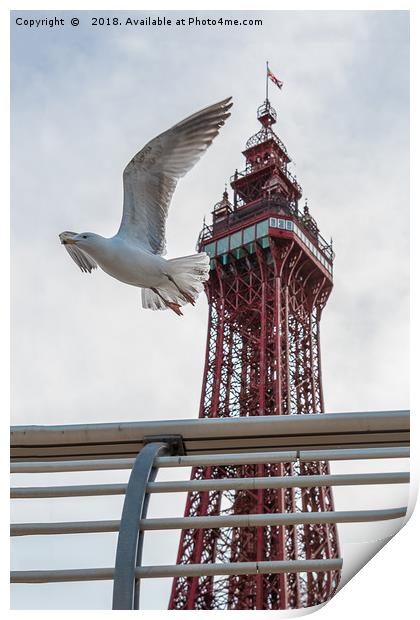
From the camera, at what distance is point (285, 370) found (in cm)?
1758

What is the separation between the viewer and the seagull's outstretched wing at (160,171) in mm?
3033

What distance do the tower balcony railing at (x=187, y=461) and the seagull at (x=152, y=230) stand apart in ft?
6.09

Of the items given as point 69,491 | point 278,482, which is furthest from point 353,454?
point 69,491

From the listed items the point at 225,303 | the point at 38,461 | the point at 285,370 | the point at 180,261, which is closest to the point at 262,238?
the point at 225,303

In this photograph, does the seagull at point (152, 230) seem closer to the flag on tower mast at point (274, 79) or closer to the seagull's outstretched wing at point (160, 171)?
the seagull's outstretched wing at point (160, 171)

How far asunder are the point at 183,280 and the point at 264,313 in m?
14.1

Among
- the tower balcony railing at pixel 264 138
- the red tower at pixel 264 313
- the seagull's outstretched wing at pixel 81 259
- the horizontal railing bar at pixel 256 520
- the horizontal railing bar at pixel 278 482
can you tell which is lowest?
the horizontal railing bar at pixel 256 520

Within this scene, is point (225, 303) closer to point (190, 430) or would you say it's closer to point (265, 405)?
point (265, 405)

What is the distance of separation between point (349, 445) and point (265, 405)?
15908 mm

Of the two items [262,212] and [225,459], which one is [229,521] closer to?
[225,459]

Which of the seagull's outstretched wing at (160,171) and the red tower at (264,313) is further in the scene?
the red tower at (264,313)

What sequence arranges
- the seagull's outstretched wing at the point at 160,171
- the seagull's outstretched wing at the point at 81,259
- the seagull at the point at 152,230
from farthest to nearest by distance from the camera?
the seagull's outstretched wing at the point at 81,259 < the seagull at the point at 152,230 < the seagull's outstretched wing at the point at 160,171

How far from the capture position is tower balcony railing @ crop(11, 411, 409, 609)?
1160 millimetres

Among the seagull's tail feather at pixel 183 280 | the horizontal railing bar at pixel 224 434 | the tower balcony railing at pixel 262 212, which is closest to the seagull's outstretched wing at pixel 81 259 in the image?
the seagull's tail feather at pixel 183 280
